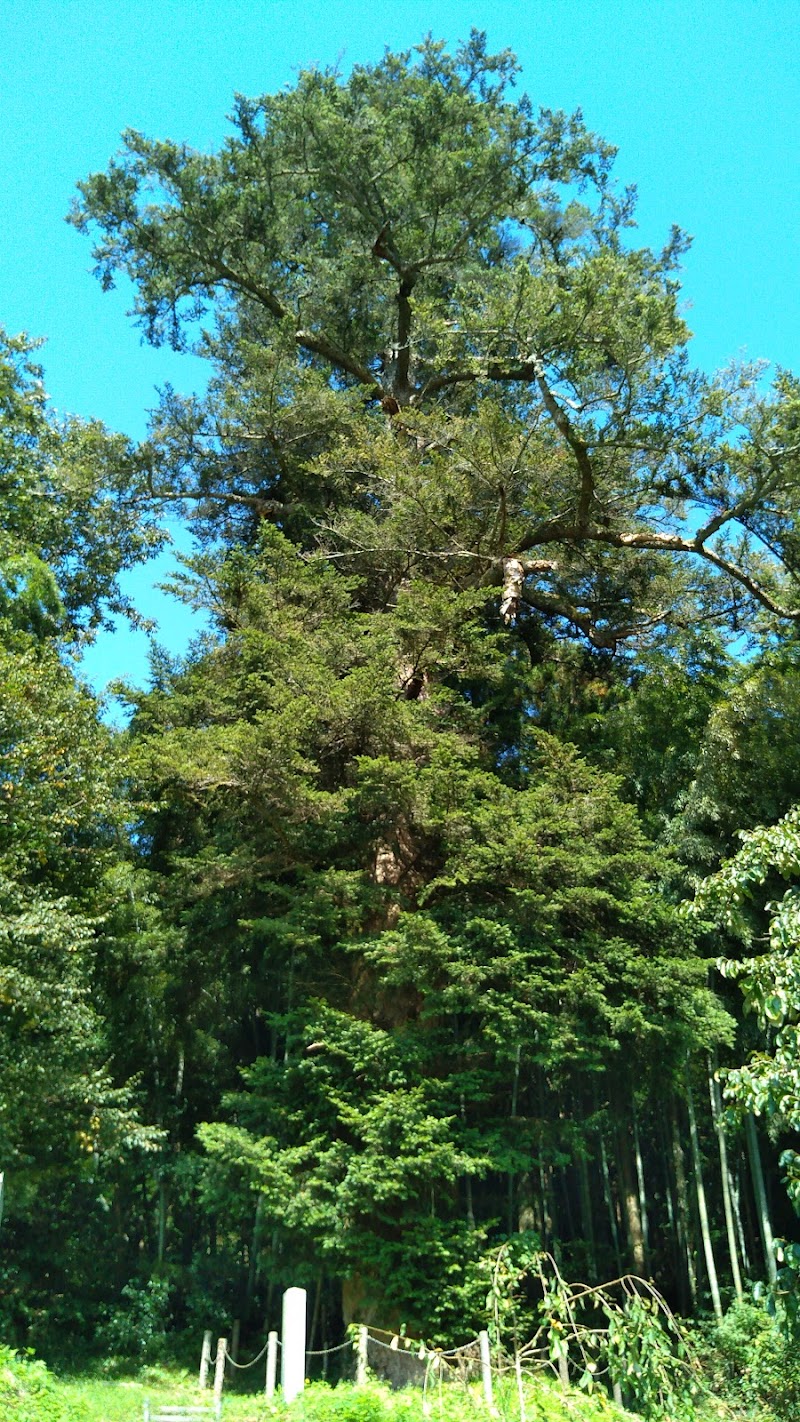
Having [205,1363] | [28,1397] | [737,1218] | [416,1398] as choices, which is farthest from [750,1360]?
[28,1397]

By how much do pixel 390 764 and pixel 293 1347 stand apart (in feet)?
16.8

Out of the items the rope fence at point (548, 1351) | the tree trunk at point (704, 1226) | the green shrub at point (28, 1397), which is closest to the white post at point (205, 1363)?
the rope fence at point (548, 1351)

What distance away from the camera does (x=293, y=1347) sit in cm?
686

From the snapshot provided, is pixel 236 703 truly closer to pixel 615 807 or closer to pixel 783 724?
pixel 615 807

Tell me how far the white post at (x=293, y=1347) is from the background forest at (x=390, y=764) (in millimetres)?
2260

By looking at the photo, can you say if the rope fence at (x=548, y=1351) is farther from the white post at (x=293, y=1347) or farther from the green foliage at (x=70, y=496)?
the green foliage at (x=70, y=496)

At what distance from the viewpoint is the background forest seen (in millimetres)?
10023

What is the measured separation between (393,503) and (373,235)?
5144 millimetres

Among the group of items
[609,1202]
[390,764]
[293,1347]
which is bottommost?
[293,1347]

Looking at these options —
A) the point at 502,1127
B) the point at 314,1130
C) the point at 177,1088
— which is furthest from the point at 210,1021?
the point at 502,1127

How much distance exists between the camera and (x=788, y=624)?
14.0 m

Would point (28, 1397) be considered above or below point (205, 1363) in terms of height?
above

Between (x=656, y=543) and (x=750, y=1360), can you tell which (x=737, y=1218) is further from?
(x=656, y=543)

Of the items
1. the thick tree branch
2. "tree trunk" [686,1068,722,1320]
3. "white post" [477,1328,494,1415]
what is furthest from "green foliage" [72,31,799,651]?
"white post" [477,1328,494,1415]
